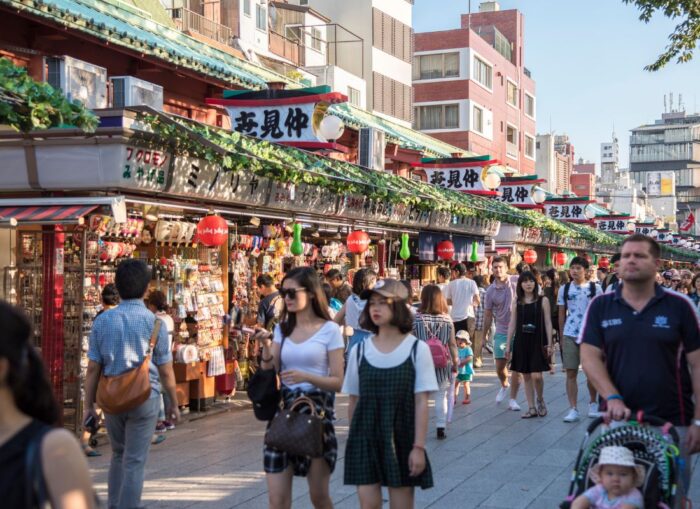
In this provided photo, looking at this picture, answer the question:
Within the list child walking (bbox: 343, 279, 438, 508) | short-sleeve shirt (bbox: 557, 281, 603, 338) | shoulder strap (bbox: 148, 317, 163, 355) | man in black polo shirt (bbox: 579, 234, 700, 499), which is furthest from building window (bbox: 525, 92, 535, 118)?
child walking (bbox: 343, 279, 438, 508)

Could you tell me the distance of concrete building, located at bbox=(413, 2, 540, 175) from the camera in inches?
1753

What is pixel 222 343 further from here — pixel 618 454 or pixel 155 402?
pixel 618 454

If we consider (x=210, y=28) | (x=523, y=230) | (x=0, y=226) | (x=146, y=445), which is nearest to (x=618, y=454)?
(x=146, y=445)

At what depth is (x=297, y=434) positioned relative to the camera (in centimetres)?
570

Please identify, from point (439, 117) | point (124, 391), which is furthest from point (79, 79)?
point (439, 117)

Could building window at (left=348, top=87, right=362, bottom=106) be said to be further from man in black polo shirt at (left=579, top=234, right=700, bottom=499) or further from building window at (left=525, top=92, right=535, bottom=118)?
man in black polo shirt at (left=579, top=234, right=700, bottom=499)

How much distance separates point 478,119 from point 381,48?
1073 centimetres

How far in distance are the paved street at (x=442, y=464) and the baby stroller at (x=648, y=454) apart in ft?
9.01

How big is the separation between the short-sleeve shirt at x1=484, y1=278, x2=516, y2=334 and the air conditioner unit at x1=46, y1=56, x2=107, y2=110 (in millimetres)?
6065

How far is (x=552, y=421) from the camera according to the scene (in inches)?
477

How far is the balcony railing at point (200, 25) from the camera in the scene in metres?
23.7

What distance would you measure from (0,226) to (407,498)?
5.36 metres

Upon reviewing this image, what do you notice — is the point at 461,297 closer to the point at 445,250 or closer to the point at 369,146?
the point at 369,146

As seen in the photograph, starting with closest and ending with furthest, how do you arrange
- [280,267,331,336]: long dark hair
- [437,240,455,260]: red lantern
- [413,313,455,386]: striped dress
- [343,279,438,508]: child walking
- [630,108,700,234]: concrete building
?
[343,279,438,508]: child walking < [280,267,331,336]: long dark hair < [413,313,455,386]: striped dress < [437,240,455,260]: red lantern < [630,108,700,234]: concrete building
